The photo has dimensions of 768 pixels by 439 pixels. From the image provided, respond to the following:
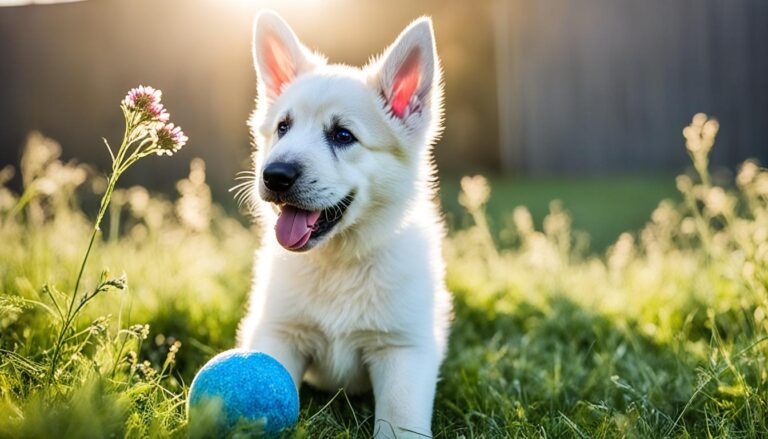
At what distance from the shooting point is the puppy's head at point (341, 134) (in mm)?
2443

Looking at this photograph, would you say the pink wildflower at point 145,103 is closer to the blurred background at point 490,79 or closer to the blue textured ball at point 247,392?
the blue textured ball at point 247,392

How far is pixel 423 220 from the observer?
3.00m

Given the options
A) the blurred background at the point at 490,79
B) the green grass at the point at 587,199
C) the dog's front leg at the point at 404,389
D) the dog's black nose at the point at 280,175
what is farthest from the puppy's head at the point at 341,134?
the blurred background at the point at 490,79

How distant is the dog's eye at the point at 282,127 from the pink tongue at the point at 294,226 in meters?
0.38

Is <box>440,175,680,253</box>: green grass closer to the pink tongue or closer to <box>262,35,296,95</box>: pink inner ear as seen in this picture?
<box>262,35,296,95</box>: pink inner ear

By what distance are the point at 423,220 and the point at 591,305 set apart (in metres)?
1.28

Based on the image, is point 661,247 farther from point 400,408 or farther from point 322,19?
point 322,19

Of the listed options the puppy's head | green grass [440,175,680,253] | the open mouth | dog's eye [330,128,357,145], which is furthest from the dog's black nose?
green grass [440,175,680,253]

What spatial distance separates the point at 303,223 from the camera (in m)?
2.46

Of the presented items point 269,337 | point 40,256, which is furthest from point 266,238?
point 40,256

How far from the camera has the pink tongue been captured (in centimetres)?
244

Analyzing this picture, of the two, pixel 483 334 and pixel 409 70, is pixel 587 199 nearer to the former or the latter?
pixel 483 334

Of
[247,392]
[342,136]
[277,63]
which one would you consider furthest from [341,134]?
[247,392]

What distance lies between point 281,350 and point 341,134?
80cm
